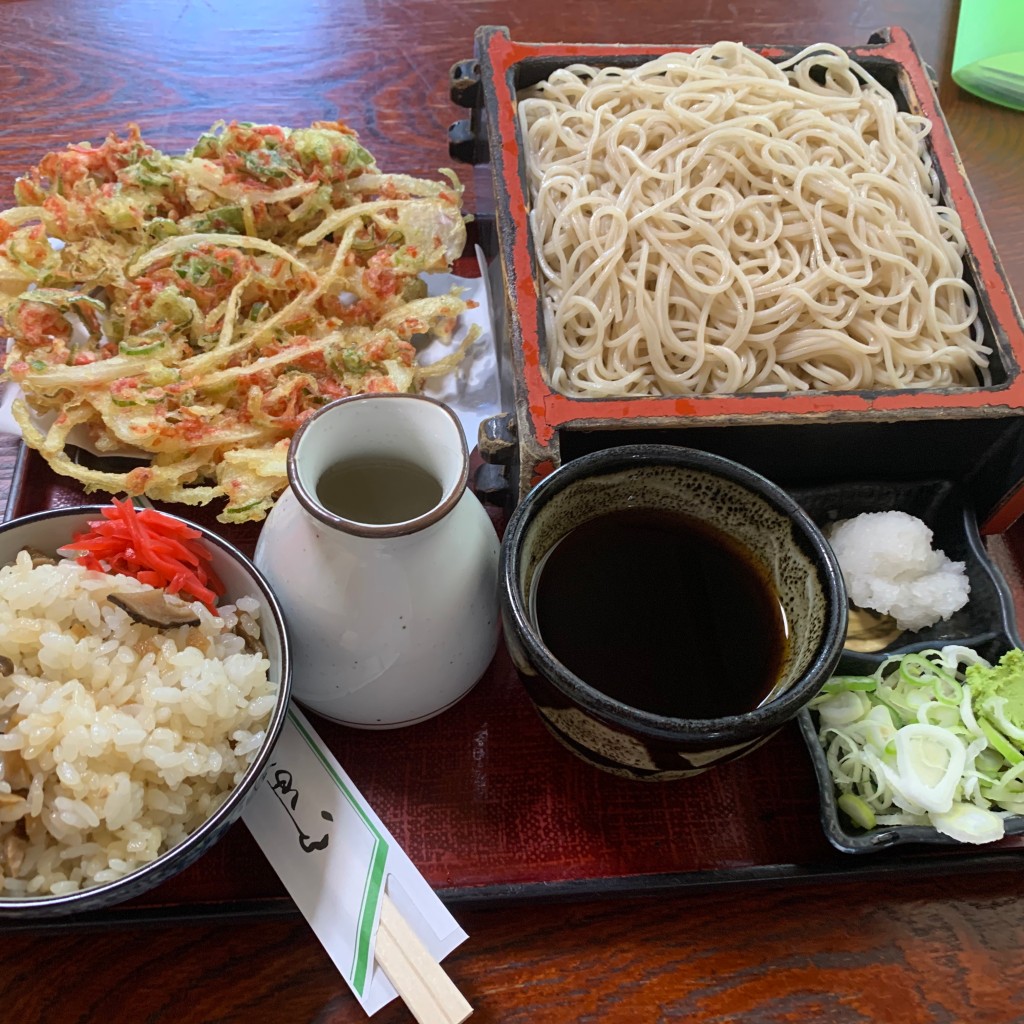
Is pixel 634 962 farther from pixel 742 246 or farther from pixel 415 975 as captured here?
pixel 742 246

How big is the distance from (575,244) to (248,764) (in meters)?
1.18

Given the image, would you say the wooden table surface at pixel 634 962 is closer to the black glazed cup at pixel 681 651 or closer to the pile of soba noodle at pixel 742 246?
the black glazed cup at pixel 681 651

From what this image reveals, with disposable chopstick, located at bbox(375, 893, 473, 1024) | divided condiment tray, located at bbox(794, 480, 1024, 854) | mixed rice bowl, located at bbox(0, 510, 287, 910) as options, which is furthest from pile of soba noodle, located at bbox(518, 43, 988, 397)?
disposable chopstick, located at bbox(375, 893, 473, 1024)

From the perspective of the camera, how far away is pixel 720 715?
1.19 m

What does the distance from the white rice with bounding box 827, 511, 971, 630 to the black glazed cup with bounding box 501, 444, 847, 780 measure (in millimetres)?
271

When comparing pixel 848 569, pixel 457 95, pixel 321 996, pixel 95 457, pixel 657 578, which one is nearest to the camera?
pixel 321 996

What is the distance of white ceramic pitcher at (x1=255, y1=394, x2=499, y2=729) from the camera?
1046 mm

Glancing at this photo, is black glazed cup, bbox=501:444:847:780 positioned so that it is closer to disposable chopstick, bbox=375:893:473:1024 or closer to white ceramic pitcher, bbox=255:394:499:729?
white ceramic pitcher, bbox=255:394:499:729

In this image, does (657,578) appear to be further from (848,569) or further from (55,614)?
(55,614)

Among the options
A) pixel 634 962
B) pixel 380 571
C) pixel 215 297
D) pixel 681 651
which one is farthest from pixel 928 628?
pixel 215 297

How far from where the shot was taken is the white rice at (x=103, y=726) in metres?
0.97

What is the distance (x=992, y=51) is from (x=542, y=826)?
265 centimetres

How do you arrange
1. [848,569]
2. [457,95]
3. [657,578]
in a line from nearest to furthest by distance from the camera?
[657,578]
[848,569]
[457,95]

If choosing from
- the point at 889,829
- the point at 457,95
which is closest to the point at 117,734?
the point at 889,829
